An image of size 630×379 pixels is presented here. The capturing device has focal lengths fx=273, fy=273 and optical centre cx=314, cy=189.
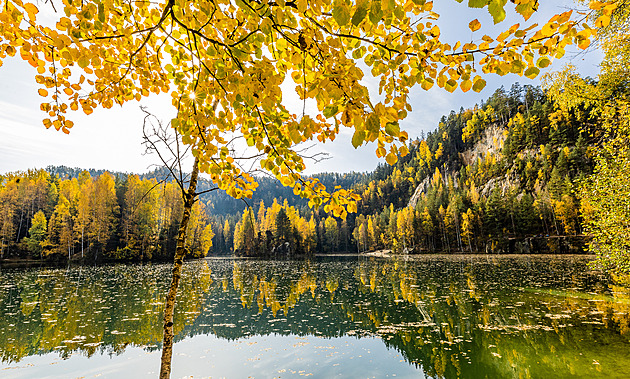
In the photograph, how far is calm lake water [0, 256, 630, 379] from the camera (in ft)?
20.9

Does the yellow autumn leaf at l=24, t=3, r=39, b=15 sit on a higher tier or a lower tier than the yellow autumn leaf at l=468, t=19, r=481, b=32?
higher

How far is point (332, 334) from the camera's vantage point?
28.9ft

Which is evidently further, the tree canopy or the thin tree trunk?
the thin tree trunk

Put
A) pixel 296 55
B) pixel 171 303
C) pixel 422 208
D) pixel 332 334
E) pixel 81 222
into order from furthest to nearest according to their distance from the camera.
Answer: pixel 422 208 < pixel 81 222 < pixel 332 334 < pixel 171 303 < pixel 296 55

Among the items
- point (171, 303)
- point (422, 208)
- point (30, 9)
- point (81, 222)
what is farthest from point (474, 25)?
point (422, 208)

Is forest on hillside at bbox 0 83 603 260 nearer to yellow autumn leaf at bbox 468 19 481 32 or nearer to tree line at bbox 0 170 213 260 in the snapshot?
tree line at bbox 0 170 213 260

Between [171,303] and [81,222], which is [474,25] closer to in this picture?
[171,303]

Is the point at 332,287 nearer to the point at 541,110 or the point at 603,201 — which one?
the point at 603,201

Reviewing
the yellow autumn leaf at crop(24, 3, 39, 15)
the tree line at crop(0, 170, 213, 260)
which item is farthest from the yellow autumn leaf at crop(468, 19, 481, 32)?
the tree line at crop(0, 170, 213, 260)

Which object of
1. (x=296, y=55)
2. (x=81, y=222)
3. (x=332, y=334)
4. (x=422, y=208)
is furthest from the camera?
(x=422, y=208)

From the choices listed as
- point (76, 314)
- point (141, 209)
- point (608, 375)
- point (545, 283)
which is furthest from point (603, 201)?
point (141, 209)

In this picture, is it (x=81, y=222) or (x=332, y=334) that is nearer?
(x=332, y=334)

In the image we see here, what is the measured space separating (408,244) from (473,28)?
246 ft

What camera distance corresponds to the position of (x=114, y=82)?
8.71 feet
